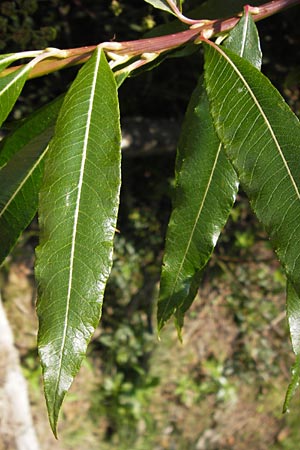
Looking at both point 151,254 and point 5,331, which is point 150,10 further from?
point 151,254

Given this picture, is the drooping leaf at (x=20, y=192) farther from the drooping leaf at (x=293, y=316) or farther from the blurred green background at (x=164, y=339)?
the blurred green background at (x=164, y=339)

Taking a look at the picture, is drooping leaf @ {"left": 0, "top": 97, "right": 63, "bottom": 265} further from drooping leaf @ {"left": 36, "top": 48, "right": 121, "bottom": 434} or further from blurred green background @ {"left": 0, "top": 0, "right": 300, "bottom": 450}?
blurred green background @ {"left": 0, "top": 0, "right": 300, "bottom": 450}

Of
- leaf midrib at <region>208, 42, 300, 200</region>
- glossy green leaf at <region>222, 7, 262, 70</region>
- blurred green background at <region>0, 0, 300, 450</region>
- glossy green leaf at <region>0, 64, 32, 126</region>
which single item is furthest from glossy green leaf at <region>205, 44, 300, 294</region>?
blurred green background at <region>0, 0, 300, 450</region>

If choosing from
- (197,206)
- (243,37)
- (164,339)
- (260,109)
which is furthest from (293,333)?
(164,339)

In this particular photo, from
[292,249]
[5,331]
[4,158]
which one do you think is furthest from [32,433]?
[292,249]

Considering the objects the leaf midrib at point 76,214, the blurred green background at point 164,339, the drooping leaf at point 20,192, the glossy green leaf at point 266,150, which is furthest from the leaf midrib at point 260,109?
the blurred green background at point 164,339
